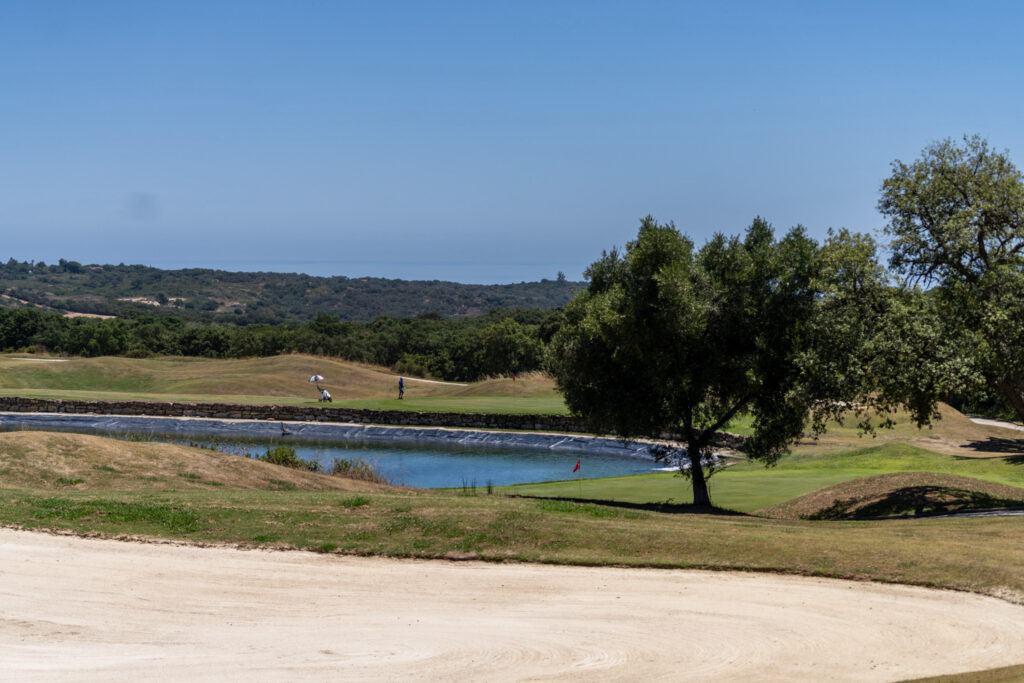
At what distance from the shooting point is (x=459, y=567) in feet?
46.6

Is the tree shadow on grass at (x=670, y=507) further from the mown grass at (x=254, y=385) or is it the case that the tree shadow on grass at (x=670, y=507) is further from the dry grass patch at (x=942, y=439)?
the mown grass at (x=254, y=385)

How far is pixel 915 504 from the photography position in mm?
21344

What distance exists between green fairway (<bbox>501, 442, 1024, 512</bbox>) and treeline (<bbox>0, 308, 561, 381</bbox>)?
43.9 m

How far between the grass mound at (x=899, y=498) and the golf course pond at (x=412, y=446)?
13.0 meters

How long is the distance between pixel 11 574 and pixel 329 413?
127 feet

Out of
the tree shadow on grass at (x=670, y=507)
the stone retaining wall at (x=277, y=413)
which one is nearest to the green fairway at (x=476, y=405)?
the stone retaining wall at (x=277, y=413)

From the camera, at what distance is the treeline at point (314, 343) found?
3189 inches

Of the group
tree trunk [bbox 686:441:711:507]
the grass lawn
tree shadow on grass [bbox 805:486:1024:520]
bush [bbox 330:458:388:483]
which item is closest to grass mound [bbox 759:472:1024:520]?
tree shadow on grass [bbox 805:486:1024:520]

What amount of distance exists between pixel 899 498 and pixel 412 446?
Result: 2708 centimetres

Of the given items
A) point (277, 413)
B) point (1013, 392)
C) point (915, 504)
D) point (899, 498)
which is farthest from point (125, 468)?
point (277, 413)

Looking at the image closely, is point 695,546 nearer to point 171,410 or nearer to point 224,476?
point 224,476

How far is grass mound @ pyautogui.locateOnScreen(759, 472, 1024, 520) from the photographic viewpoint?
2091 cm

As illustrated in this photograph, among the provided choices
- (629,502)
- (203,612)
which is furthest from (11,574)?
(629,502)

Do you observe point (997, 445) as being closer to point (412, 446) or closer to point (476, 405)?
point (412, 446)
